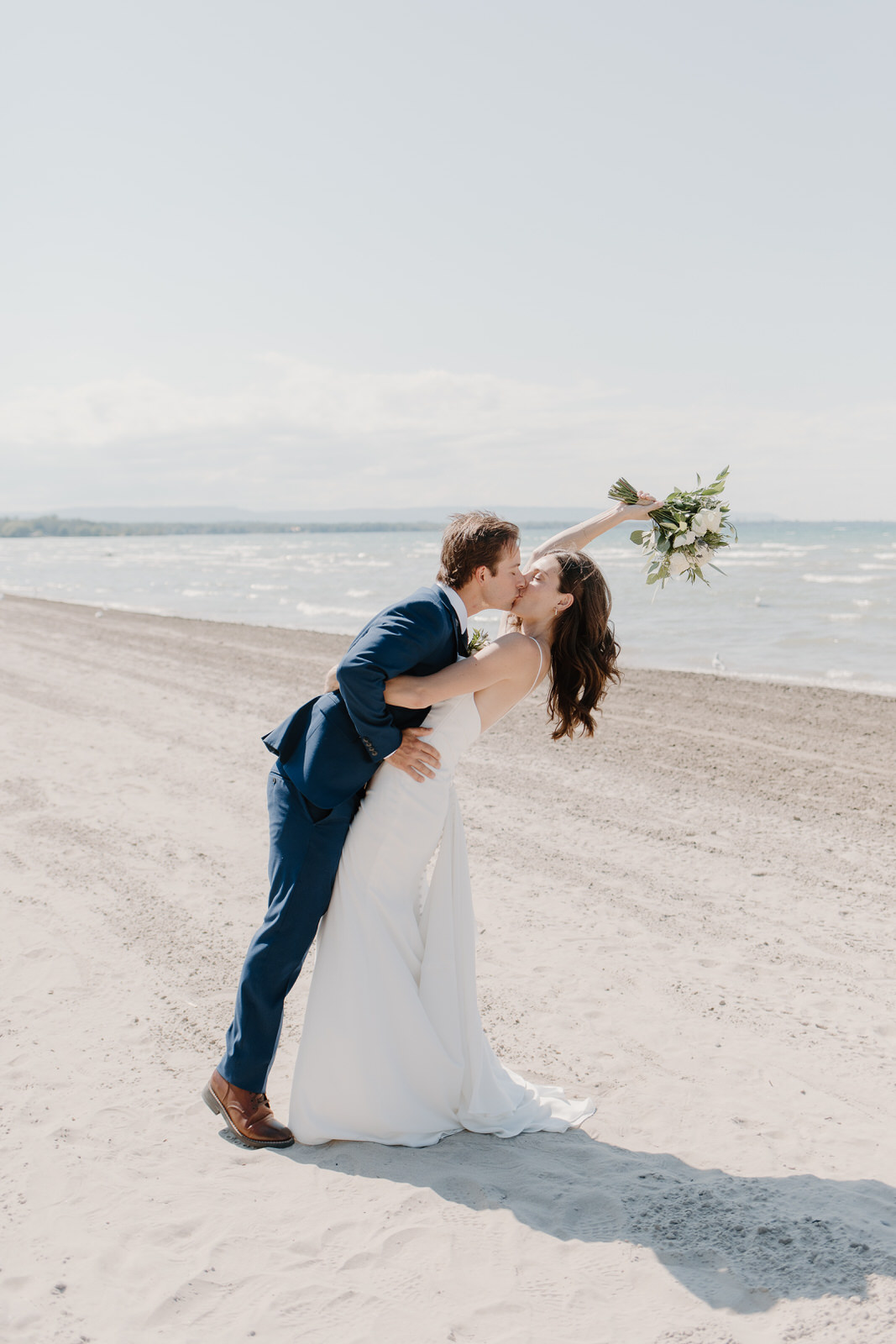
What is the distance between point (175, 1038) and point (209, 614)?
23.3 meters

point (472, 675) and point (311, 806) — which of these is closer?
point (472, 675)

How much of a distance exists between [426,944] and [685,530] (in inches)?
80.4

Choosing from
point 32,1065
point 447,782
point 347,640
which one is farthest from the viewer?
point 347,640

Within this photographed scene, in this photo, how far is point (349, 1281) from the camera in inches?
105

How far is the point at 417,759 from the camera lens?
332 cm

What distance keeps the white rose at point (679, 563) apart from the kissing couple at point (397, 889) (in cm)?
67

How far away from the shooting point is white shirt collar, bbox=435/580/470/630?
3340 millimetres

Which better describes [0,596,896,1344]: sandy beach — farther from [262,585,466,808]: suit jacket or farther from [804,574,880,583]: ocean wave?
[804,574,880,583]: ocean wave

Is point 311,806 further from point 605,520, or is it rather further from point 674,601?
point 674,601

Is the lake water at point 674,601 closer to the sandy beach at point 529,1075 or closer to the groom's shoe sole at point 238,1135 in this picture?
the sandy beach at point 529,1075

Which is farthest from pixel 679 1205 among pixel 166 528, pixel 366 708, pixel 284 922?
pixel 166 528

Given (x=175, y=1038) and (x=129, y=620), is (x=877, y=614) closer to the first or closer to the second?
(x=129, y=620)

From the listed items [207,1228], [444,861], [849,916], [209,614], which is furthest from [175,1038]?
[209,614]

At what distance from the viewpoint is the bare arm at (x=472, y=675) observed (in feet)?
10.5
